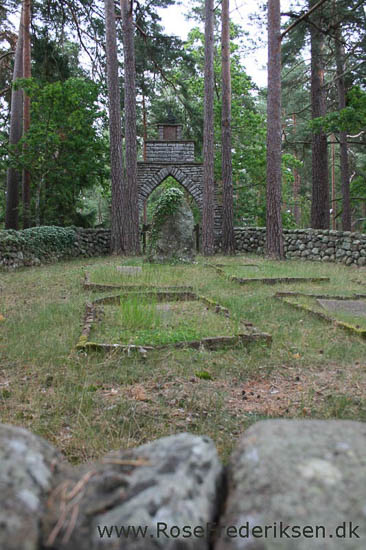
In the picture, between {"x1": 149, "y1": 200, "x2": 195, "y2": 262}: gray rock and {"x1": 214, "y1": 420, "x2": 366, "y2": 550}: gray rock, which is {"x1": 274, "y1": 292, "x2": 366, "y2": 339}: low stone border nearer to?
{"x1": 214, "y1": 420, "x2": 366, "y2": 550}: gray rock

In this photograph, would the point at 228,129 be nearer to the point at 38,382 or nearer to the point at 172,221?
the point at 172,221

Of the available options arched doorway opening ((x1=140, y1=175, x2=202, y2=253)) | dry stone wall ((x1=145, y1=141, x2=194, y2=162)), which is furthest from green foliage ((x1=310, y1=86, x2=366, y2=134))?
dry stone wall ((x1=145, y1=141, x2=194, y2=162))

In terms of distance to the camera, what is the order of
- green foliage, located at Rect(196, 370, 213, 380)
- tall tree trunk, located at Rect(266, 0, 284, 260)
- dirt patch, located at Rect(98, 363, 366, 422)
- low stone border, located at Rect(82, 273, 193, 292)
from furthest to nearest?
tall tree trunk, located at Rect(266, 0, 284, 260), low stone border, located at Rect(82, 273, 193, 292), green foliage, located at Rect(196, 370, 213, 380), dirt patch, located at Rect(98, 363, 366, 422)

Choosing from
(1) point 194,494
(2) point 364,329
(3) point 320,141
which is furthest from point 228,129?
(1) point 194,494

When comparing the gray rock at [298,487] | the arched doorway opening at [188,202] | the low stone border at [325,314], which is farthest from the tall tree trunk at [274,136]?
the gray rock at [298,487]

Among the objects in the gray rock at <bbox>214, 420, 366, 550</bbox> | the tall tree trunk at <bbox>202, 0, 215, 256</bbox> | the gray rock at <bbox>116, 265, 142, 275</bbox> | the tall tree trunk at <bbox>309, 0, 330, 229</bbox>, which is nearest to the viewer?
the gray rock at <bbox>214, 420, 366, 550</bbox>

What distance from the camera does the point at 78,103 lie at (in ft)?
49.5

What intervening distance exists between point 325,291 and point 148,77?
630 inches

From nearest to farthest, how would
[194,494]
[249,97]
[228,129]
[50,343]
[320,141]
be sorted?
1. [194,494]
2. [50,343]
3. [320,141]
4. [228,129]
5. [249,97]

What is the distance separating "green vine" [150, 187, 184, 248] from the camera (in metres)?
11.1

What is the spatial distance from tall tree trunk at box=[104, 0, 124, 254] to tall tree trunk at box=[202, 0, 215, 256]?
3126 millimetres

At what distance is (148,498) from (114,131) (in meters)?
14.8

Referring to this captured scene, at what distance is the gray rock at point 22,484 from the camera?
869 mm

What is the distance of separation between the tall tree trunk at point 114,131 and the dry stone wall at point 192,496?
45.7 ft
